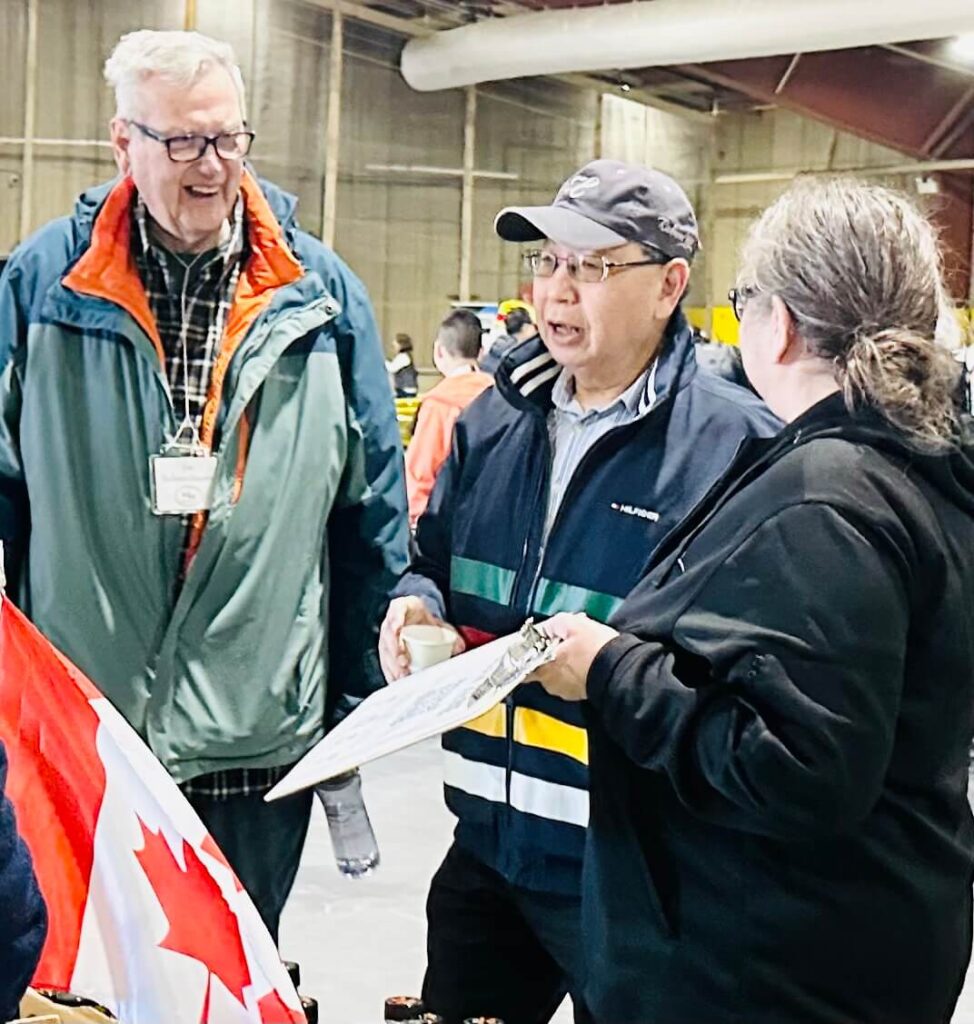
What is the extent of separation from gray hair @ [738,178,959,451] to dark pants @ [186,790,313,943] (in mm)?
1093

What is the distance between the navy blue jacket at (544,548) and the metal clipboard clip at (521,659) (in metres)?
0.36

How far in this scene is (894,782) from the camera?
1457 millimetres

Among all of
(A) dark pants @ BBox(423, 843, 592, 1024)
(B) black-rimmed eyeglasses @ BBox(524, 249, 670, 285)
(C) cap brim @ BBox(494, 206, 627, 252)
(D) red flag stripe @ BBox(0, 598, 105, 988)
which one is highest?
(C) cap brim @ BBox(494, 206, 627, 252)

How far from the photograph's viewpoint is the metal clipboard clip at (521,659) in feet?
5.02

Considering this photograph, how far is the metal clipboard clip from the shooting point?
1531 mm

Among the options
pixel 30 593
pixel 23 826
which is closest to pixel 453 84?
pixel 30 593

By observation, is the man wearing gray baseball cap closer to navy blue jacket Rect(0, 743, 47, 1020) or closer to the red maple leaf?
the red maple leaf

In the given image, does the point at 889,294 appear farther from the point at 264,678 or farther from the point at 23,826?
the point at 264,678

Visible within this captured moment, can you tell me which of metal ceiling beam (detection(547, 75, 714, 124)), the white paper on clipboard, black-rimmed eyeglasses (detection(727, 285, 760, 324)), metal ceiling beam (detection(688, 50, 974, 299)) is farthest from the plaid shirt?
metal ceiling beam (detection(547, 75, 714, 124))

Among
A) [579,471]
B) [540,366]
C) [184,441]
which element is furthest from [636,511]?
[184,441]

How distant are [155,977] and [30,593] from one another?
91 cm

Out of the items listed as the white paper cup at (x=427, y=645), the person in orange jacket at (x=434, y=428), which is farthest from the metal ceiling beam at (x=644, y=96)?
the white paper cup at (x=427, y=645)

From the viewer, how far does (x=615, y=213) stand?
2008mm

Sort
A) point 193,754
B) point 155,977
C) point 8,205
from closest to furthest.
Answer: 1. point 155,977
2. point 193,754
3. point 8,205
